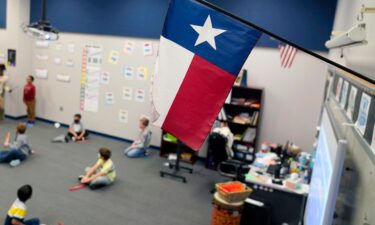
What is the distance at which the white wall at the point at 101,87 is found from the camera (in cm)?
692

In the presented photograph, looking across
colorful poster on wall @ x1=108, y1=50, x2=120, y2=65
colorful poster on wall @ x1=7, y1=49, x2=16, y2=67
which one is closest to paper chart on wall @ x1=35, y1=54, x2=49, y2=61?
colorful poster on wall @ x1=7, y1=49, x2=16, y2=67

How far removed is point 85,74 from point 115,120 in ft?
4.30

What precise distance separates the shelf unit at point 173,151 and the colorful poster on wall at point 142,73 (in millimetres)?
1360

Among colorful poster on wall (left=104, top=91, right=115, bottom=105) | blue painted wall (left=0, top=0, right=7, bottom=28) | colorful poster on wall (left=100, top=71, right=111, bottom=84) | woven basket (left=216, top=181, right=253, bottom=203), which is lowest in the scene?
woven basket (left=216, top=181, right=253, bottom=203)

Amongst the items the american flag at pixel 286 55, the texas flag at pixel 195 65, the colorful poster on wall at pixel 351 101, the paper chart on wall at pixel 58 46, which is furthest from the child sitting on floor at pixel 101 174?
the paper chart on wall at pixel 58 46

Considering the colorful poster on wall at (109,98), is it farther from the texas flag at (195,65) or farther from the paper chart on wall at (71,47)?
the texas flag at (195,65)

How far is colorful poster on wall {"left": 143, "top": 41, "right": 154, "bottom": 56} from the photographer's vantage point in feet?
21.9

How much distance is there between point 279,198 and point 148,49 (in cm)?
424

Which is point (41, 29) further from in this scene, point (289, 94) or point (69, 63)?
point (289, 94)

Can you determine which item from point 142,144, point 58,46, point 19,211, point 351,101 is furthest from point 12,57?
point 351,101

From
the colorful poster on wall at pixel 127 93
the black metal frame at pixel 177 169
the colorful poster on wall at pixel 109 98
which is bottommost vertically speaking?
the black metal frame at pixel 177 169

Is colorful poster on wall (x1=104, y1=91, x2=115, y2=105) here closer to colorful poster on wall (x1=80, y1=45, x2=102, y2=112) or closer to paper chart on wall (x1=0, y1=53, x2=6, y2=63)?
colorful poster on wall (x1=80, y1=45, x2=102, y2=112)

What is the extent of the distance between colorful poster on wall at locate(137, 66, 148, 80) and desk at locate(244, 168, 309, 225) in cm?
375

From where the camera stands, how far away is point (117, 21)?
22.9 feet
